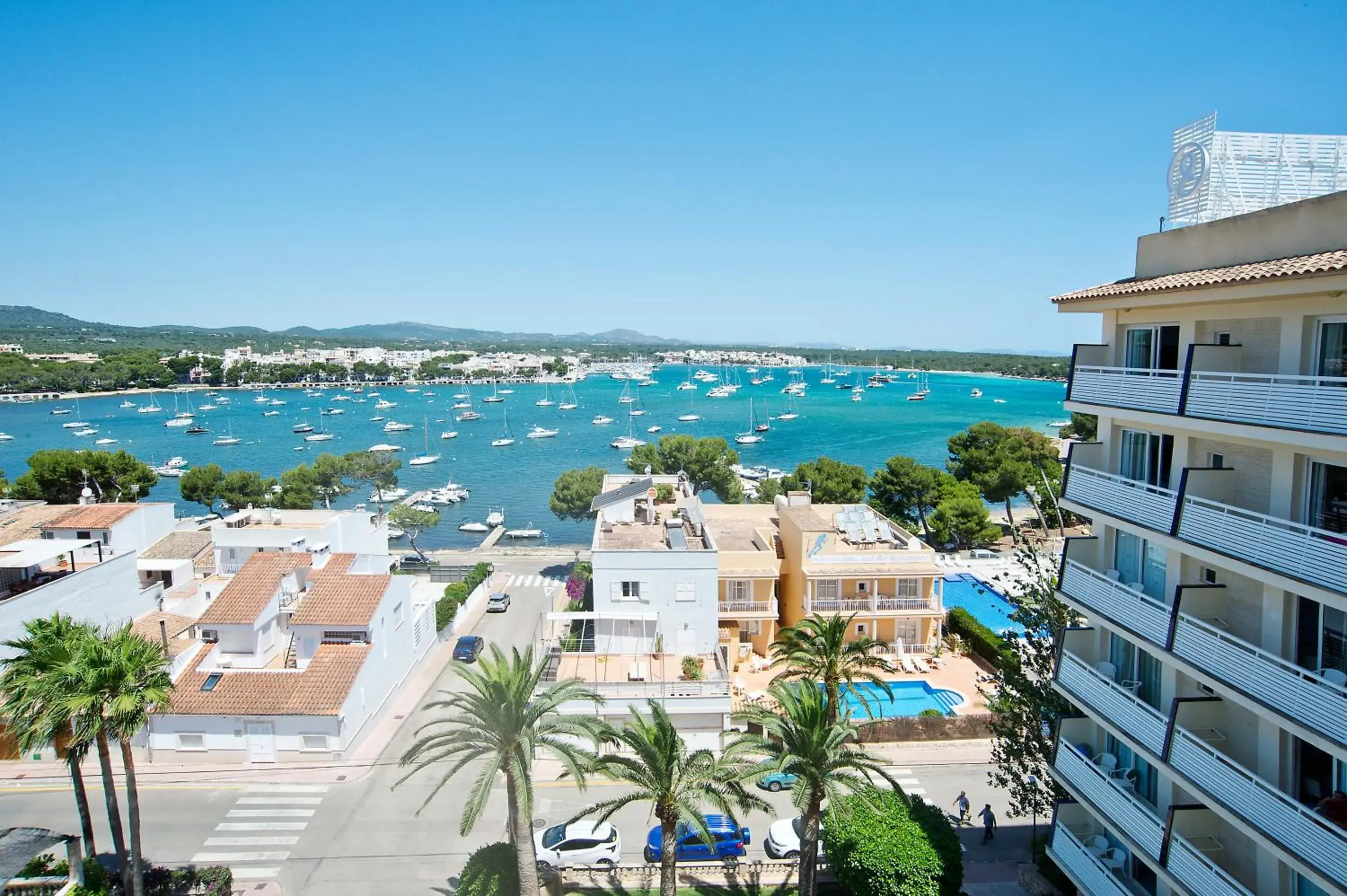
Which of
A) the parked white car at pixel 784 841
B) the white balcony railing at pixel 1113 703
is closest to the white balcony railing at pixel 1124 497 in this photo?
the white balcony railing at pixel 1113 703

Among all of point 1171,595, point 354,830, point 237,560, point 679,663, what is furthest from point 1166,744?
point 237,560

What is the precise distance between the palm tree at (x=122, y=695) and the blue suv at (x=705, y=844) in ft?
43.5

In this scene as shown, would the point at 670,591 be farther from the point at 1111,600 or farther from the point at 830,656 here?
the point at 1111,600

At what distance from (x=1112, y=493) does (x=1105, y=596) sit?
1.99m

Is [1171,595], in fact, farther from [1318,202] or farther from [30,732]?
[30,732]

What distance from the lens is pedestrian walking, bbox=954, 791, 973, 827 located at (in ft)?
80.8

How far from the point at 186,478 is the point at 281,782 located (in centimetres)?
5077

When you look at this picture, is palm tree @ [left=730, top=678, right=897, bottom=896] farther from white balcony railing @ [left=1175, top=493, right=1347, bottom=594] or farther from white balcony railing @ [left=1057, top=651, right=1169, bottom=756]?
white balcony railing @ [left=1175, top=493, right=1347, bottom=594]

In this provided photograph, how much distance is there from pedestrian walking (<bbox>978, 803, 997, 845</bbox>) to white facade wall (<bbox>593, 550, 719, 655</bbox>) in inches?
481

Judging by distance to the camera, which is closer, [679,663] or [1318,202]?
[1318,202]

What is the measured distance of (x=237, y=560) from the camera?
41.2 m

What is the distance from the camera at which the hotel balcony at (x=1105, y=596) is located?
13.8 metres

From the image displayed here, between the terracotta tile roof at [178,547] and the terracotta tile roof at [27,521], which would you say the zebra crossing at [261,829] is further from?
the terracotta tile roof at [27,521]

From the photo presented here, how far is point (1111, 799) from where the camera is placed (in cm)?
1495
